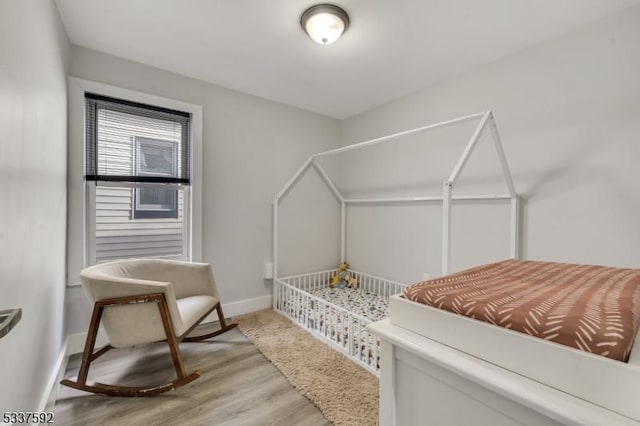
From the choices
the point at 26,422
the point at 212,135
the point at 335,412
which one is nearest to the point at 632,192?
the point at 335,412

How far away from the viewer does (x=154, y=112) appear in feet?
7.53

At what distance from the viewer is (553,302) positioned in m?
0.60

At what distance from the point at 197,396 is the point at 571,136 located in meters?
2.78

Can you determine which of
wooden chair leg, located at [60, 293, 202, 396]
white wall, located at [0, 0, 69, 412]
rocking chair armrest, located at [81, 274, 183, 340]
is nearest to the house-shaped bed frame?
wooden chair leg, located at [60, 293, 202, 396]

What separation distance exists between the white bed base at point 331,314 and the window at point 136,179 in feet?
3.42

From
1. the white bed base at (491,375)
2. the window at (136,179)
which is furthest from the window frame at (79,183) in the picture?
the white bed base at (491,375)

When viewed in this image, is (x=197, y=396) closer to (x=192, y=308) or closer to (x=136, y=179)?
(x=192, y=308)

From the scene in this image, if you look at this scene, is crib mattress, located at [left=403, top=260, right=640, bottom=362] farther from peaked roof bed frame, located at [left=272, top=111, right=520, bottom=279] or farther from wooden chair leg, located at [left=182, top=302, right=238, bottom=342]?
wooden chair leg, located at [left=182, top=302, right=238, bottom=342]

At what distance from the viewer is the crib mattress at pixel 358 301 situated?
240 centimetres

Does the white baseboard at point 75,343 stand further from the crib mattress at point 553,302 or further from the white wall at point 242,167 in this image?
the crib mattress at point 553,302

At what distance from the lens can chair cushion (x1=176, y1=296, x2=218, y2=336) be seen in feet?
5.70

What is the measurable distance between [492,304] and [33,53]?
1.97m

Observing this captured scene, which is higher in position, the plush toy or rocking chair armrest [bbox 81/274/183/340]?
rocking chair armrest [bbox 81/274/183/340]

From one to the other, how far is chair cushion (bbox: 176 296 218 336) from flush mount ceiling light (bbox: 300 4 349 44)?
6.39ft
